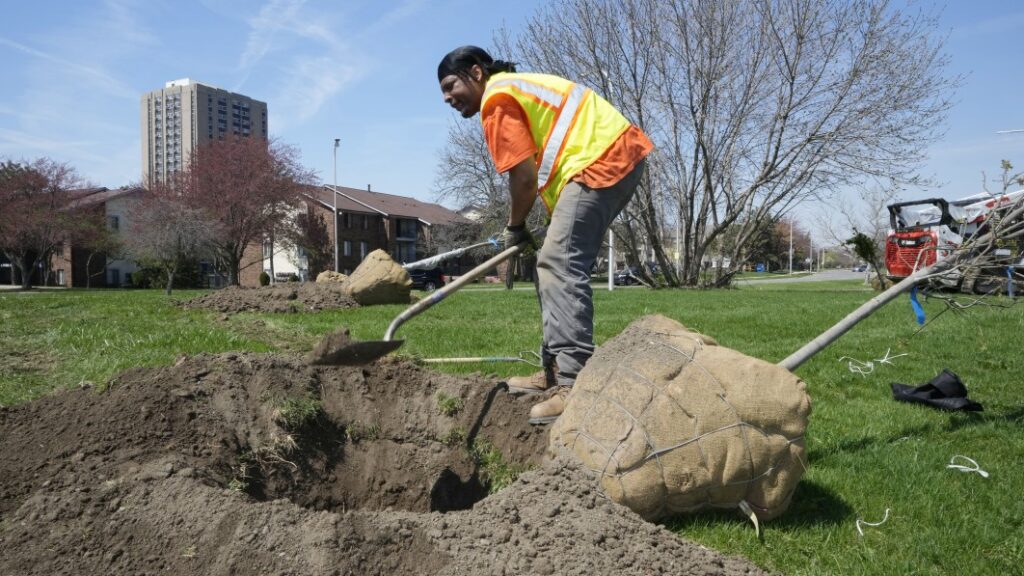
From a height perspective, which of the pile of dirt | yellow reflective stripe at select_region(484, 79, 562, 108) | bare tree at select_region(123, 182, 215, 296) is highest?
bare tree at select_region(123, 182, 215, 296)

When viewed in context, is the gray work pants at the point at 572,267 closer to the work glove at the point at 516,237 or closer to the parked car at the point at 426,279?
the work glove at the point at 516,237

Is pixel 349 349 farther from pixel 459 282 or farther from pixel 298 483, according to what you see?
pixel 459 282

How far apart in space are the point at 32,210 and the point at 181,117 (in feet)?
164

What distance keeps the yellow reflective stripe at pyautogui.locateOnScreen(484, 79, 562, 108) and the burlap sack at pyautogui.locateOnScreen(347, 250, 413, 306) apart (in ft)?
28.3

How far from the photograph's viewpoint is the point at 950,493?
2652 mm

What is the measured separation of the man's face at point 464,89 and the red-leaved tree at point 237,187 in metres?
27.8

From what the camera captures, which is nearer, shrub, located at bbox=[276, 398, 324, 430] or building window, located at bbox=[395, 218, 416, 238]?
shrub, located at bbox=[276, 398, 324, 430]

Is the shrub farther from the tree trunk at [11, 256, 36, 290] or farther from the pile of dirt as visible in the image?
the tree trunk at [11, 256, 36, 290]

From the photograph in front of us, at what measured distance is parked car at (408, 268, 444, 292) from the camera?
27.3 m

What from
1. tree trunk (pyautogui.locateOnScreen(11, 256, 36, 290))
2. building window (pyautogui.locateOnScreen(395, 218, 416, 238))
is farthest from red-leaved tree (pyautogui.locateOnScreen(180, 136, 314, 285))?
building window (pyautogui.locateOnScreen(395, 218, 416, 238))

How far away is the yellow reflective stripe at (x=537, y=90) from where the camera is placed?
3.02 m

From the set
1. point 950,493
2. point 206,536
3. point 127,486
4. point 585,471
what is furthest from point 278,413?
point 950,493

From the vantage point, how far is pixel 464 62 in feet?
10.8

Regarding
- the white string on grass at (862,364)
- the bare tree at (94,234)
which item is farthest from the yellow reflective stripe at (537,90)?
the bare tree at (94,234)
